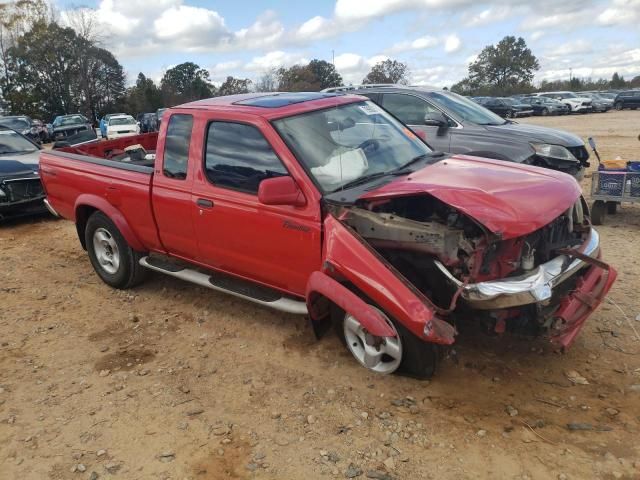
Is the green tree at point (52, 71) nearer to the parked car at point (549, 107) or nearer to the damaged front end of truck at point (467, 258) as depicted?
the parked car at point (549, 107)

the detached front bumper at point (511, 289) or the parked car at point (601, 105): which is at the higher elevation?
the detached front bumper at point (511, 289)

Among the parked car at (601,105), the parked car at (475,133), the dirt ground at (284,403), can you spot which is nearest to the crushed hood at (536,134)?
the parked car at (475,133)

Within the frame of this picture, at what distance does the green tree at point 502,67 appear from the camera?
257ft

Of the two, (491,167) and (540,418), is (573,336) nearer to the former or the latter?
(540,418)

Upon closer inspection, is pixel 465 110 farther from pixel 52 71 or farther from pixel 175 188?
pixel 52 71

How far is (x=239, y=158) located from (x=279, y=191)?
0.79m

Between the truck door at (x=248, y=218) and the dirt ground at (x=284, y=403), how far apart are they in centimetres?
65

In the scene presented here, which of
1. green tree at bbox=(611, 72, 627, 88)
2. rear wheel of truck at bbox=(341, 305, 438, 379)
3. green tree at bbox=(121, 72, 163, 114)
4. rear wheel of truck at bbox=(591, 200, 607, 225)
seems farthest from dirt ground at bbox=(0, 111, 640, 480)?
green tree at bbox=(611, 72, 627, 88)

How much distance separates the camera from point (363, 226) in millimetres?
A: 3570

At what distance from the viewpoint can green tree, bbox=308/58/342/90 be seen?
6228 centimetres

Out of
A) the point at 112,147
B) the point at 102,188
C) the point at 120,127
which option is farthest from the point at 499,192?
the point at 120,127

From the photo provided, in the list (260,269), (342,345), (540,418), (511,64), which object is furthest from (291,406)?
(511,64)

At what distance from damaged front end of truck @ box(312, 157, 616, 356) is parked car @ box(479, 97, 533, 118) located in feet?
112

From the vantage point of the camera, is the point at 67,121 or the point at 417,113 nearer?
the point at 417,113
